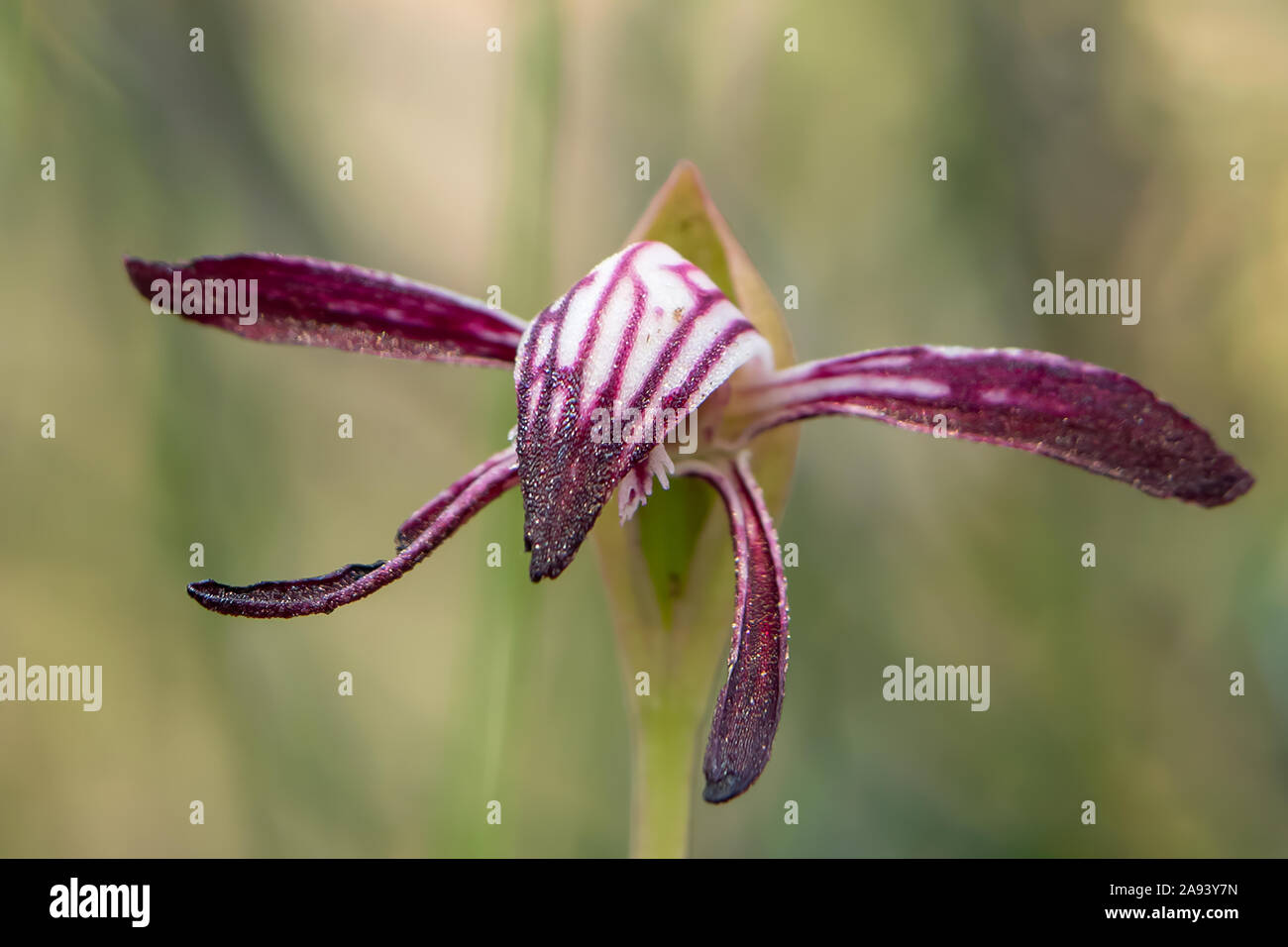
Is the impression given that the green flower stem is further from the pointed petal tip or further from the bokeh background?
the bokeh background

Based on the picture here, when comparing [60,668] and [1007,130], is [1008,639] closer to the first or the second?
[1007,130]

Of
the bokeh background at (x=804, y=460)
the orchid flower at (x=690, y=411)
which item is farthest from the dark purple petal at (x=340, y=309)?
the bokeh background at (x=804, y=460)

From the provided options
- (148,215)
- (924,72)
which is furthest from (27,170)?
(924,72)

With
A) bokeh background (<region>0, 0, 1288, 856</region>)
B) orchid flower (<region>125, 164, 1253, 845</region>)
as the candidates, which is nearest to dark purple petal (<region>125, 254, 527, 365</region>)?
orchid flower (<region>125, 164, 1253, 845</region>)

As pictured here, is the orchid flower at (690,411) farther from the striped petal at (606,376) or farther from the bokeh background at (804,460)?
the bokeh background at (804,460)

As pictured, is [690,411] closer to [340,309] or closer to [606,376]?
[606,376]

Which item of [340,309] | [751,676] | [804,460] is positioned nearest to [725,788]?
[751,676]
